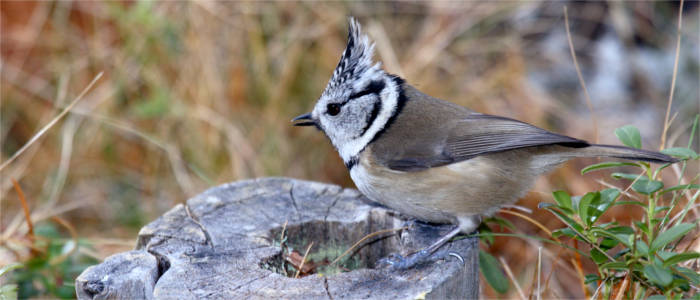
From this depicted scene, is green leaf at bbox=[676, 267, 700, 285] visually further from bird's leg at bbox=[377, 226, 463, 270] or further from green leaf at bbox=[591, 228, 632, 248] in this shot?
bird's leg at bbox=[377, 226, 463, 270]

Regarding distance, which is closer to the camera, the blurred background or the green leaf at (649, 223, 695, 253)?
the green leaf at (649, 223, 695, 253)

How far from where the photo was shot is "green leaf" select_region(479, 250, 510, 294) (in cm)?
283

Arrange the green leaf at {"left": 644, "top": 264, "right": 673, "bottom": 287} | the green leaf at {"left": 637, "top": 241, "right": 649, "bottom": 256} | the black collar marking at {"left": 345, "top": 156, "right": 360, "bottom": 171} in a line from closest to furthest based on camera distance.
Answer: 1. the green leaf at {"left": 644, "top": 264, "right": 673, "bottom": 287}
2. the green leaf at {"left": 637, "top": 241, "right": 649, "bottom": 256}
3. the black collar marking at {"left": 345, "top": 156, "right": 360, "bottom": 171}

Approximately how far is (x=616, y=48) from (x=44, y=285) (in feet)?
15.5

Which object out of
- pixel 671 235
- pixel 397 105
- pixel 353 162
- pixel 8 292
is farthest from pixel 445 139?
pixel 8 292

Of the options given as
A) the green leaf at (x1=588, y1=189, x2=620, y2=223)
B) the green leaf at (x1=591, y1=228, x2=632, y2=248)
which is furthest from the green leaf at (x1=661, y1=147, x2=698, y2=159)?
the green leaf at (x1=591, y1=228, x2=632, y2=248)

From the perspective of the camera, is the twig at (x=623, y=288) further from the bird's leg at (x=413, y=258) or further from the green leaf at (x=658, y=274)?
the bird's leg at (x=413, y=258)

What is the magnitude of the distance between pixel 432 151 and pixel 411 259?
0.57m

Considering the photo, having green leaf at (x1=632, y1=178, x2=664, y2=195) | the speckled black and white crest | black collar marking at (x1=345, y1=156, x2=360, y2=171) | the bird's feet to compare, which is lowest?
the bird's feet

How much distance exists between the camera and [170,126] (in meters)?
5.05

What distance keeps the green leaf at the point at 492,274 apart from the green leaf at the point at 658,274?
0.80m

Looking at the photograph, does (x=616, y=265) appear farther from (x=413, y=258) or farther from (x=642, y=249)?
(x=413, y=258)

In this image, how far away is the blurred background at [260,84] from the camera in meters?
4.87

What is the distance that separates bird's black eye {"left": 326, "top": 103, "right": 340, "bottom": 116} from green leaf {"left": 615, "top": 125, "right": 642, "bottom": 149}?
1203 mm
